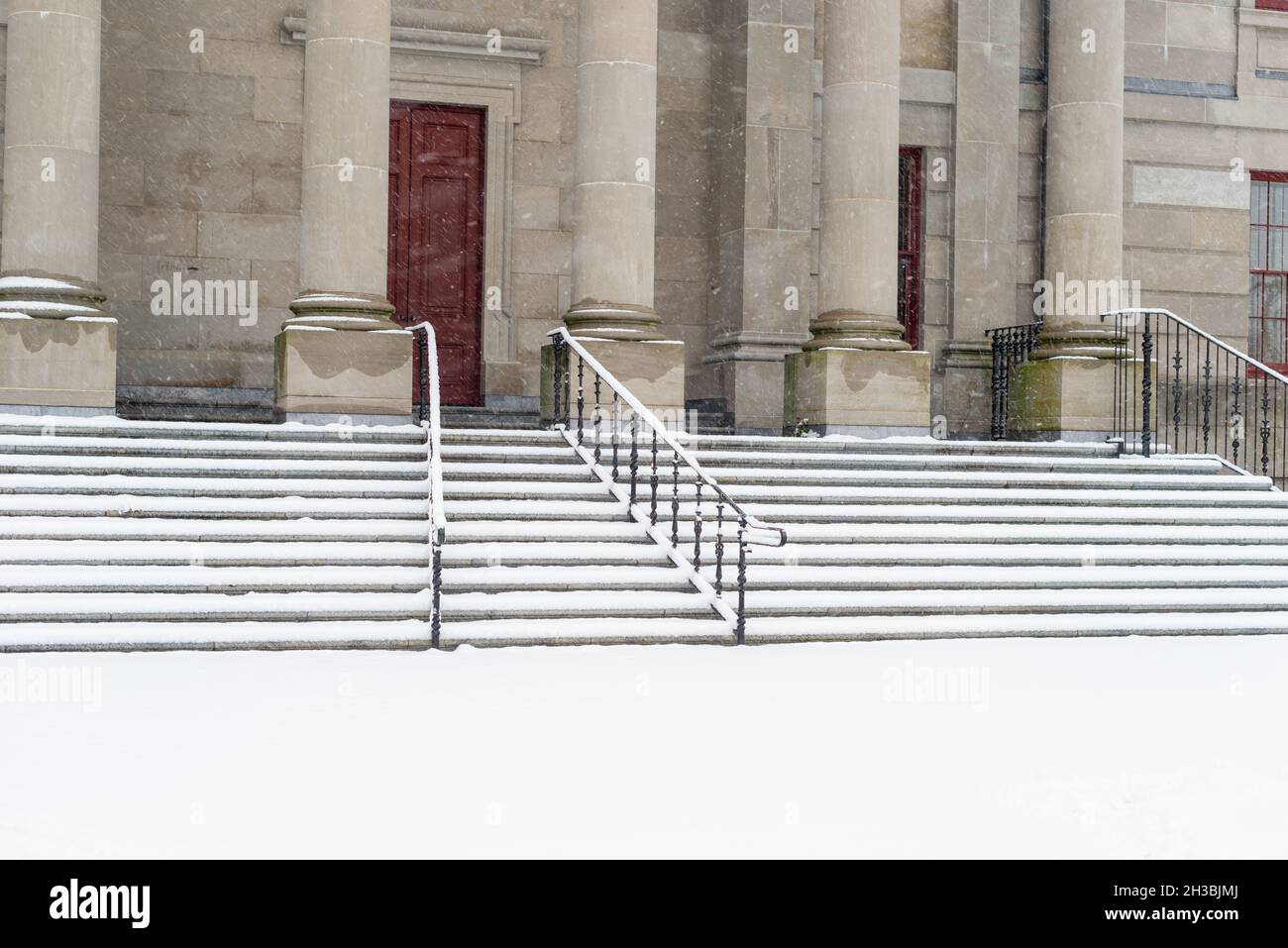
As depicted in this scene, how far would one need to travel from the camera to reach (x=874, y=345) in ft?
57.1

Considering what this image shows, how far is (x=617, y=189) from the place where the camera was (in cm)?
1634

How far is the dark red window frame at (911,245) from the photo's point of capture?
69.5 feet

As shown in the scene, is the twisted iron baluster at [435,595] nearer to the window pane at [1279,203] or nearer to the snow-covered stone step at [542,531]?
the snow-covered stone step at [542,531]

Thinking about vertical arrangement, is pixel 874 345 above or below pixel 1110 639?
above

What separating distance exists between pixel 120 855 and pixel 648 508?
8.82 meters

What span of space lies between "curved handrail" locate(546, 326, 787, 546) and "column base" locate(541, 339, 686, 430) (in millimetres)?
313

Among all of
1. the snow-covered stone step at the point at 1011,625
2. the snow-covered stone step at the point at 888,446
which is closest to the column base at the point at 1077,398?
the snow-covered stone step at the point at 888,446

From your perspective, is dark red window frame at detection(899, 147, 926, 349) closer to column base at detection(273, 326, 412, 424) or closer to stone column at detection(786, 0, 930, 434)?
stone column at detection(786, 0, 930, 434)

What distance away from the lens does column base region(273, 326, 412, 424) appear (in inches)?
607

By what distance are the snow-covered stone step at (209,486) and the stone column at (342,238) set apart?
74.2 inches

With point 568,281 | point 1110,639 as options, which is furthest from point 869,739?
point 568,281

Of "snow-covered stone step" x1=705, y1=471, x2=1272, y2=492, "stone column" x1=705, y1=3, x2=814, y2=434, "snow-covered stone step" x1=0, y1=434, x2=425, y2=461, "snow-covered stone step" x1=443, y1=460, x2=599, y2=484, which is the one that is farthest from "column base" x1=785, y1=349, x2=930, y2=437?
"snow-covered stone step" x1=0, y1=434, x2=425, y2=461

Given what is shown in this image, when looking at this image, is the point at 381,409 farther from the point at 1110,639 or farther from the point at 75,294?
the point at 1110,639

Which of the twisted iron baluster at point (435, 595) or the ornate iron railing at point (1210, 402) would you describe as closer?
the twisted iron baluster at point (435, 595)
